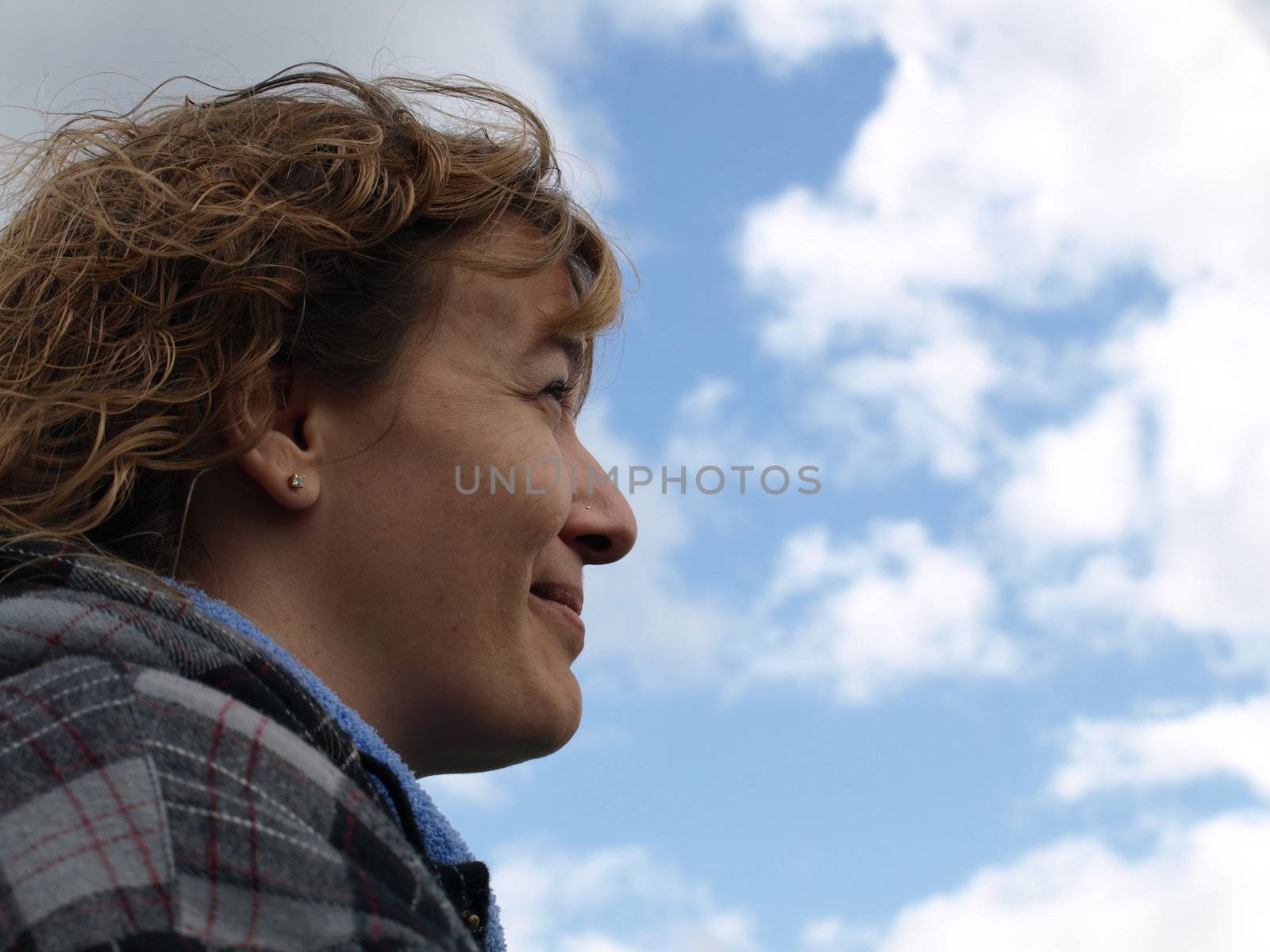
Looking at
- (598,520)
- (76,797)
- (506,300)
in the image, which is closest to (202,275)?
(506,300)

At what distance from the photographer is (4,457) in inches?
82.7

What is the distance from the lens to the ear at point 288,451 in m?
2.19

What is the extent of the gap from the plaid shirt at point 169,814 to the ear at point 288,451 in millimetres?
670

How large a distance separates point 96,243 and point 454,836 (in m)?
1.22

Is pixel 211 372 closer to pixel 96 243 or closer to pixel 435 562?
pixel 96 243

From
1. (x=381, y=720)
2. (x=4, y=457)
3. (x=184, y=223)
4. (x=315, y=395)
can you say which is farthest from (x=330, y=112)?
(x=381, y=720)

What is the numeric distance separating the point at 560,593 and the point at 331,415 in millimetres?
541

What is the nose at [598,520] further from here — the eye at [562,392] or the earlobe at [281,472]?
the earlobe at [281,472]

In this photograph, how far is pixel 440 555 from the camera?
7.35ft

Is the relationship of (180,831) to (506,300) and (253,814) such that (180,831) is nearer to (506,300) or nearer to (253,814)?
(253,814)

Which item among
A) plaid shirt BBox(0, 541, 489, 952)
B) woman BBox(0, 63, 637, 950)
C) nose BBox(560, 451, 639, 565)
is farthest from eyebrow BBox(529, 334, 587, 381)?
plaid shirt BBox(0, 541, 489, 952)

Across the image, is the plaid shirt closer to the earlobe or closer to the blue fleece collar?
the blue fleece collar

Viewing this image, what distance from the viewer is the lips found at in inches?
94.7

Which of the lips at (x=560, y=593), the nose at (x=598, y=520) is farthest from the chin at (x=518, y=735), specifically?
the nose at (x=598, y=520)
